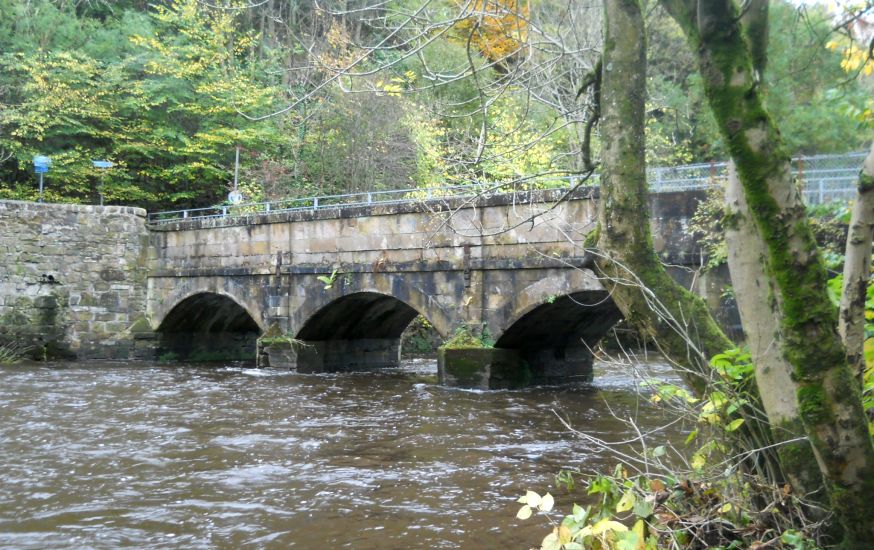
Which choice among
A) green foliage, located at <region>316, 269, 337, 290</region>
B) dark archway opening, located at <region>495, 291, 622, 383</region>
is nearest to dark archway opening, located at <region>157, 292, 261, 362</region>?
green foliage, located at <region>316, 269, 337, 290</region>

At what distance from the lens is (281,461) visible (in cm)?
896

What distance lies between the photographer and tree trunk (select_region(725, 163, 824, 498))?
12.6 ft

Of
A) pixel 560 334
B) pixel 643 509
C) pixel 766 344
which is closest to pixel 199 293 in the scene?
pixel 560 334

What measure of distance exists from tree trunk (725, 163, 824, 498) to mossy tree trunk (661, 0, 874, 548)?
39cm

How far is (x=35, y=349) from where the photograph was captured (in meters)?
19.2

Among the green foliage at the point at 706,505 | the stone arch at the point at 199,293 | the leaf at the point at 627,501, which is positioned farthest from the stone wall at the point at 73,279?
the leaf at the point at 627,501

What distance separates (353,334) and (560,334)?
513 cm

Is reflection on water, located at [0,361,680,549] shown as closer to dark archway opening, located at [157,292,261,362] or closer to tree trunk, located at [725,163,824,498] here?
tree trunk, located at [725,163,824,498]

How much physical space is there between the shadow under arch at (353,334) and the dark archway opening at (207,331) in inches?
114

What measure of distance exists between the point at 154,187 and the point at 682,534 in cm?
2429

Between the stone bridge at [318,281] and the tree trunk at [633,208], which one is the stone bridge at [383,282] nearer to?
the stone bridge at [318,281]

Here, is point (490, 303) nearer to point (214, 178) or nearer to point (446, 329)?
point (446, 329)

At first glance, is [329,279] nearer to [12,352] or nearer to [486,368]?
[486,368]

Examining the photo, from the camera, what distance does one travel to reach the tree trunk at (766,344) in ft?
12.6
